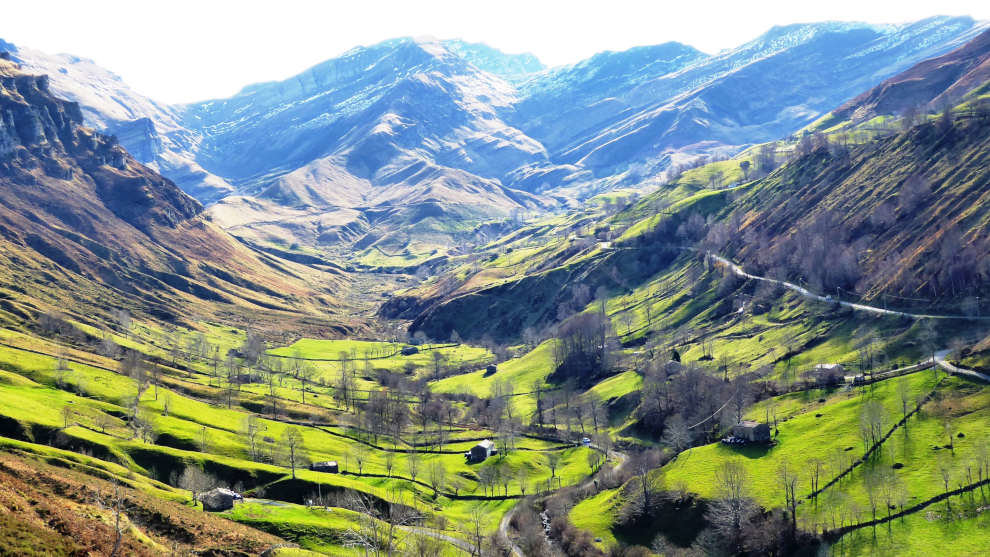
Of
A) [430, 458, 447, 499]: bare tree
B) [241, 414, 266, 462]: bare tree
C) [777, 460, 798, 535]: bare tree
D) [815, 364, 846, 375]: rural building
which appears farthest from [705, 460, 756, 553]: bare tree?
[241, 414, 266, 462]: bare tree

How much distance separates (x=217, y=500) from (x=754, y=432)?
110 metres

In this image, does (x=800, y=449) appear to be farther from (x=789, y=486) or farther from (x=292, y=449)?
(x=292, y=449)

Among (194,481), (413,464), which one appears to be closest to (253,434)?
(413,464)

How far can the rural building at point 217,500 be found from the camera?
121m

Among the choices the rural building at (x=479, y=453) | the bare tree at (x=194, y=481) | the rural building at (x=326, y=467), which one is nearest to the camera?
the bare tree at (x=194, y=481)

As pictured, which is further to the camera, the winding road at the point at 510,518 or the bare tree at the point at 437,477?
the bare tree at the point at 437,477

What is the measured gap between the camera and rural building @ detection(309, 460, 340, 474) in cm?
16688

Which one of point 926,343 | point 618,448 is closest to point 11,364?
point 618,448

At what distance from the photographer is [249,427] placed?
187 metres

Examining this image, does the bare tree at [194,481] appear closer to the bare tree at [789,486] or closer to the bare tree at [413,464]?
the bare tree at [413,464]

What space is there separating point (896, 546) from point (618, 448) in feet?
297

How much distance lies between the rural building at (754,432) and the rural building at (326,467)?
305ft

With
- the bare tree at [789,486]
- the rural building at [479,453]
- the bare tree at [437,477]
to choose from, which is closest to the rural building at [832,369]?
the bare tree at [789,486]

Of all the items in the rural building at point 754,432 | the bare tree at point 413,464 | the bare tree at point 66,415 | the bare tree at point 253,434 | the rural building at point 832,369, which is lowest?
the bare tree at point 413,464
